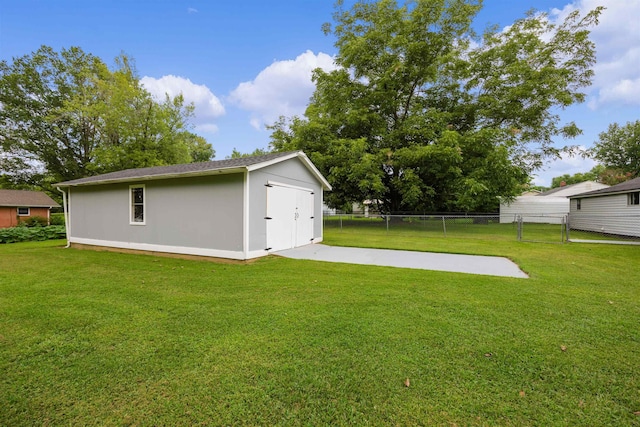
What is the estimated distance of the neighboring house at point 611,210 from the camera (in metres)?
11.6

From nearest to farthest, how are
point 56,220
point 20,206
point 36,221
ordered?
point 36,221 → point 20,206 → point 56,220

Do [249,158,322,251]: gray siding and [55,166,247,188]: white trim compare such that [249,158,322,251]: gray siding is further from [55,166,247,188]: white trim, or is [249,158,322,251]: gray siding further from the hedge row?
the hedge row

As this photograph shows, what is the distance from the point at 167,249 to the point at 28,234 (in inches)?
399

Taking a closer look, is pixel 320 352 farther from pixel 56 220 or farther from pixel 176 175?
pixel 56 220

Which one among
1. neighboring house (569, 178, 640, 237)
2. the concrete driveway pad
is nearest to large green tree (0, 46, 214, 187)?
the concrete driveway pad

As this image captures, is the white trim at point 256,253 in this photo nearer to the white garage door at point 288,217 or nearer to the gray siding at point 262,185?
the gray siding at point 262,185

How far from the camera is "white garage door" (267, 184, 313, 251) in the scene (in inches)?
300

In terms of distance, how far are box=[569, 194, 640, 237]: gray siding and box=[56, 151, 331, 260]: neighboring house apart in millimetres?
13382

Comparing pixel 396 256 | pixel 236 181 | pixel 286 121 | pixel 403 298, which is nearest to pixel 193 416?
pixel 403 298

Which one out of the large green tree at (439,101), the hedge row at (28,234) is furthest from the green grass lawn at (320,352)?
the large green tree at (439,101)

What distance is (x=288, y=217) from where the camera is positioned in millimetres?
8359

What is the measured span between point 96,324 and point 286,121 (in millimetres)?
19028

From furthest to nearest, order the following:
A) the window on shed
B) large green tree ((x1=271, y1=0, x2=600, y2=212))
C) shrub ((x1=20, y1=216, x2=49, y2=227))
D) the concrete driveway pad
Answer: shrub ((x1=20, y1=216, x2=49, y2=227)) < large green tree ((x1=271, y1=0, x2=600, y2=212)) < the window on shed < the concrete driveway pad

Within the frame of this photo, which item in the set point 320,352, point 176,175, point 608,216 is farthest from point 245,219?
point 608,216
